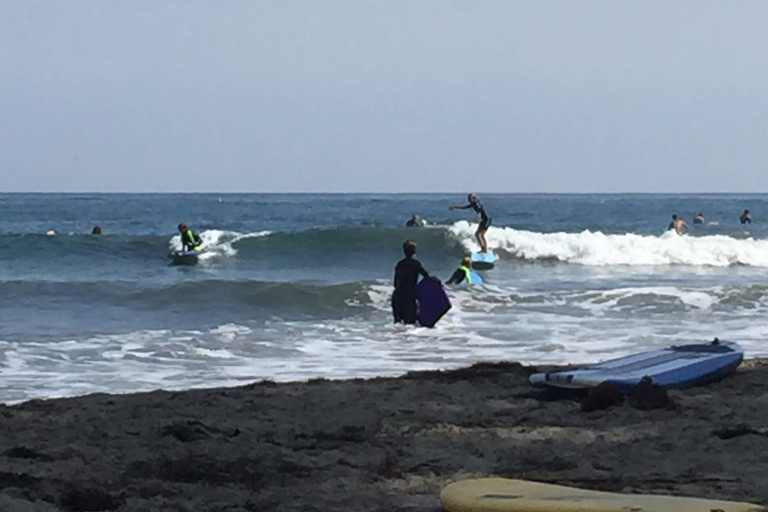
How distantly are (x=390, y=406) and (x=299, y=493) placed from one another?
91.7 inches

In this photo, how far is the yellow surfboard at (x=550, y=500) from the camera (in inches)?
167

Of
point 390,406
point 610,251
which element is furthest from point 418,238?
point 390,406

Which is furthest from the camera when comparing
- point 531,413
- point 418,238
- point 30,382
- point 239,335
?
point 418,238

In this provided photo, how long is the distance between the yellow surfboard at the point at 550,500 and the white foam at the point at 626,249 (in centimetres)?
2543

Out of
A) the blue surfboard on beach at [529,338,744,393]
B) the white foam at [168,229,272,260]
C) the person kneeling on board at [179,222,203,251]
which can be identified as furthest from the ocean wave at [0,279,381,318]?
the white foam at [168,229,272,260]

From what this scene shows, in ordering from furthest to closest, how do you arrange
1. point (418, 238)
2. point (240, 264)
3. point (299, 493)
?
point (418, 238)
point (240, 264)
point (299, 493)

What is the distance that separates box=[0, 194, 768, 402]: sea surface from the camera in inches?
436

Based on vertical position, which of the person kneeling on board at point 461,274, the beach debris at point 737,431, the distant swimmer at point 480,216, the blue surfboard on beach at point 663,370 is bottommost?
the person kneeling on board at point 461,274

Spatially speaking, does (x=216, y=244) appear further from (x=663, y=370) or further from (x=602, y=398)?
(x=602, y=398)

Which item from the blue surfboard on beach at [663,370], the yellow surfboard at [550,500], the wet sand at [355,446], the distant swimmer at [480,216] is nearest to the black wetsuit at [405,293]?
the blue surfboard on beach at [663,370]

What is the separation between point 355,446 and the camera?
6.07 meters

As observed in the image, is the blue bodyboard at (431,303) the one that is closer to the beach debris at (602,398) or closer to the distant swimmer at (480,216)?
the beach debris at (602,398)

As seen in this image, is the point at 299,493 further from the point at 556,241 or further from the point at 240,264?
the point at 556,241

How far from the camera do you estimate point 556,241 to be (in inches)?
1296
